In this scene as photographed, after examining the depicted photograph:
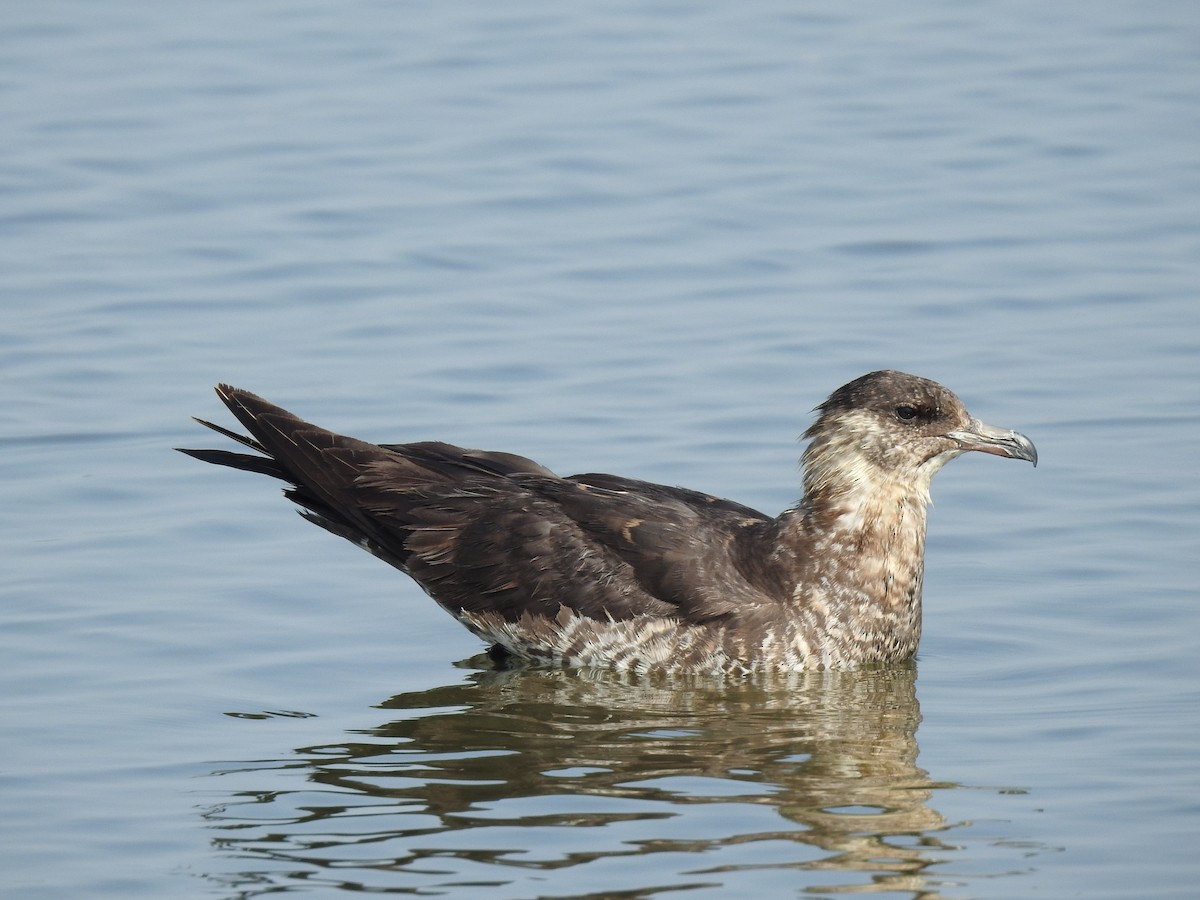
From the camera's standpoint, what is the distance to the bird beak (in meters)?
9.98

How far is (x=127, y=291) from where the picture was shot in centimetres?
1441

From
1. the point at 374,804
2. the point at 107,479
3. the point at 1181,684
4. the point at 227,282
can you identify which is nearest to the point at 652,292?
the point at 227,282

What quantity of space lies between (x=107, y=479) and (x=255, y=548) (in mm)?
1136

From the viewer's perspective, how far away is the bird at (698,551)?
32.4 feet

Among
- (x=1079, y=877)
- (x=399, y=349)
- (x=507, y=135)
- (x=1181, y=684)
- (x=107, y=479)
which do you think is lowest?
(x=1079, y=877)

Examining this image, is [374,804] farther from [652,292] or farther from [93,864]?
[652,292]

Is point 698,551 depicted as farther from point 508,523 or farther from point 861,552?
point 508,523

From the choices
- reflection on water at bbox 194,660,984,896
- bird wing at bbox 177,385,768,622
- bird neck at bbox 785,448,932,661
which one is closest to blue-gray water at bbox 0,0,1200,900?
reflection on water at bbox 194,660,984,896

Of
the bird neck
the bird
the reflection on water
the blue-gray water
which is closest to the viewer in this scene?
the reflection on water

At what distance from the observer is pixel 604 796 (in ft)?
26.8

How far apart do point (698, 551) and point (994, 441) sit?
1.43m

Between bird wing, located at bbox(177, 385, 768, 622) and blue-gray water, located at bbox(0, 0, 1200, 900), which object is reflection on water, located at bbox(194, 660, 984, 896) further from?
bird wing, located at bbox(177, 385, 768, 622)

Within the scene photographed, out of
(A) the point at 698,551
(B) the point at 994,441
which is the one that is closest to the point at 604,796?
(A) the point at 698,551

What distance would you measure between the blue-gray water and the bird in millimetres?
227
